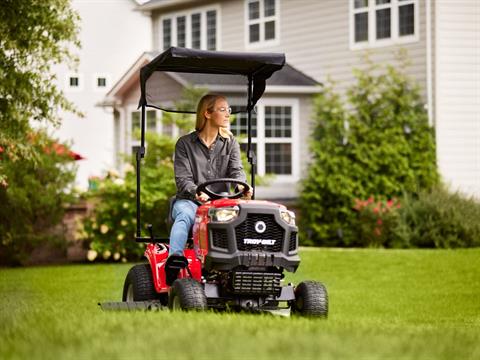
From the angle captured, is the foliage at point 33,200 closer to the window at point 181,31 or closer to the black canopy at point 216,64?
the black canopy at point 216,64

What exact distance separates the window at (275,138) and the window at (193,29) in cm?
352

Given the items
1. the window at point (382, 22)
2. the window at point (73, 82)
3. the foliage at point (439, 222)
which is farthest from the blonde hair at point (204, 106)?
the window at point (73, 82)

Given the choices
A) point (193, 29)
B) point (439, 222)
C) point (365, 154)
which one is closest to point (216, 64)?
point (439, 222)

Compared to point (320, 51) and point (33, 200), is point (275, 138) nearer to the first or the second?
point (320, 51)

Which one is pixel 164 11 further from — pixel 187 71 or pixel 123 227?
pixel 187 71

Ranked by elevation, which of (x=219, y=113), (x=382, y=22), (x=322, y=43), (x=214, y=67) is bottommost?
(x=219, y=113)

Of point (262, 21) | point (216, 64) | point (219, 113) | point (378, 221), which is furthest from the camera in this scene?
point (262, 21)

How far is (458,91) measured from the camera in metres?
23.1

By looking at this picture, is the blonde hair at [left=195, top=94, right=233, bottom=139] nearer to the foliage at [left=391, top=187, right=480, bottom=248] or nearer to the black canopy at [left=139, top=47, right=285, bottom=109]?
the black canopy at [left=139, top=47, right=285, bottom=109]

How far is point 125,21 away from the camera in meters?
44.0

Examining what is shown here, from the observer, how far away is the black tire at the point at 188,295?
27.0 feet

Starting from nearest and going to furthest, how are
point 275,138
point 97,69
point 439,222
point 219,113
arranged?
point 219,113, point 439,222, point 275,138, point 97,69

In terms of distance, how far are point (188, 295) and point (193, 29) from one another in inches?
852

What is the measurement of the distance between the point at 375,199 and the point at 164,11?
33.0 feet
